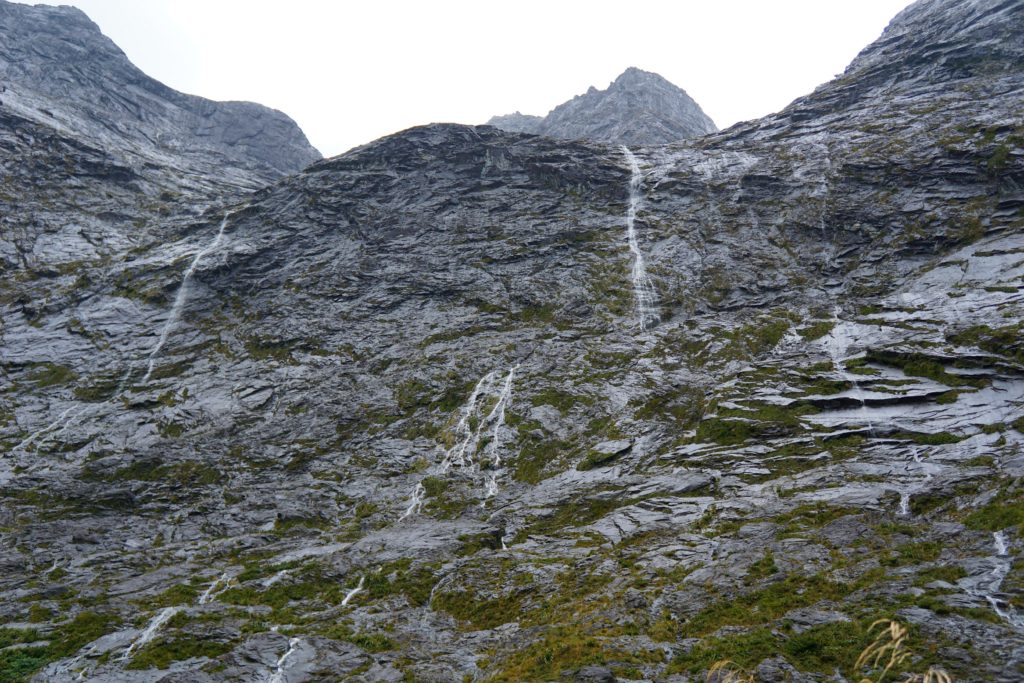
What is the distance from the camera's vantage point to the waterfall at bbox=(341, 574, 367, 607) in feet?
89.2

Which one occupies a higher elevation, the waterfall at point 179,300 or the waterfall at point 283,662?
the waterfall at point 179,300

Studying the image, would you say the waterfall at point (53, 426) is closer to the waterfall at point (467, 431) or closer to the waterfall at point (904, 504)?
the waterfall at point (467, 431)

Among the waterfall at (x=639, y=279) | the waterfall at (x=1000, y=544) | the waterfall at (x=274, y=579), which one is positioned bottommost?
the waterfall at (x=274, y=579)

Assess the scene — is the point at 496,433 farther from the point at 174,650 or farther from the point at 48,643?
the point at 48,643

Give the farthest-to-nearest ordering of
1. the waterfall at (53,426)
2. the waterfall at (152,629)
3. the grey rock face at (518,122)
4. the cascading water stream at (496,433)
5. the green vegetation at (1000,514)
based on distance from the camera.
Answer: the grey rock face at (518,122)
the waterfall at (53,426)
the cascading water stream at (496,433)
the waterfall at (152,629)
the green vegetation at (1000,514)

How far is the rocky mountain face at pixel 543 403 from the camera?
2186cm

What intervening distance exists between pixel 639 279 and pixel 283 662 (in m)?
36.2

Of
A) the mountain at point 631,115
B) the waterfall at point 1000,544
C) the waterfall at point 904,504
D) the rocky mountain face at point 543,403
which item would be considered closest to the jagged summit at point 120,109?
the rocky mountain face at point 543,403

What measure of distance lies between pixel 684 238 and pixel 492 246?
16.6m

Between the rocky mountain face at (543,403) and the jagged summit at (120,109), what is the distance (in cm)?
1928

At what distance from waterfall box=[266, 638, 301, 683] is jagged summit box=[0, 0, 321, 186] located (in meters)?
77.8

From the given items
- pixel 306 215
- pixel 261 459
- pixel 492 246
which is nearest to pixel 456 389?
pixel 261 459

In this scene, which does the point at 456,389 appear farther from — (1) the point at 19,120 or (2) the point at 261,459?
(1) the point at 19,120

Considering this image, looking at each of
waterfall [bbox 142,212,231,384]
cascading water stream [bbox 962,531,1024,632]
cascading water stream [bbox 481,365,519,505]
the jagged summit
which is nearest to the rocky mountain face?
cascading water stream [bbox 962,531,1024,632]
